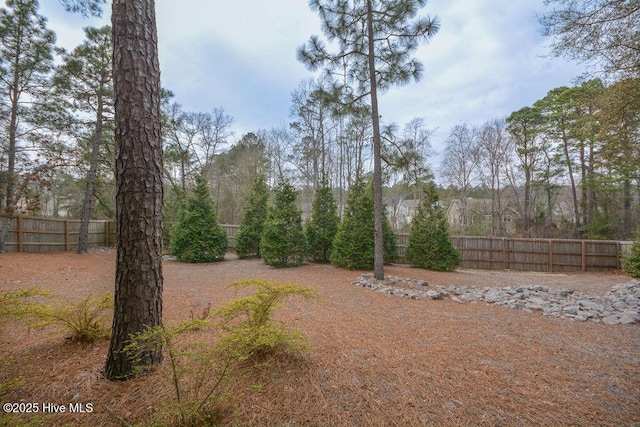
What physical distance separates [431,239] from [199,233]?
26.8ft

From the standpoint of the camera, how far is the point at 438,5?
5.86m

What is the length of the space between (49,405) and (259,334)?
124 centimetres

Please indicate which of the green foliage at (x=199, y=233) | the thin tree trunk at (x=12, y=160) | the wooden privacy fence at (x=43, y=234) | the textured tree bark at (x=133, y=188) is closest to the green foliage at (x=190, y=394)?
the textured tree bark at (x=133, y=188)

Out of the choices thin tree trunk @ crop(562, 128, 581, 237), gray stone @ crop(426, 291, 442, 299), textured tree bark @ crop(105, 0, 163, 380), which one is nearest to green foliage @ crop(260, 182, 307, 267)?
gray stone @ crop(426, 291, 442, 299)

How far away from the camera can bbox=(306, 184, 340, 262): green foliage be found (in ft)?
30.7

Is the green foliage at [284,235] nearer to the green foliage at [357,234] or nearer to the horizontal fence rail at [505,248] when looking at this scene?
the green foliage at [357,234]

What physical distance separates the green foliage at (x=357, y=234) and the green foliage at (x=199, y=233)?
177 inches

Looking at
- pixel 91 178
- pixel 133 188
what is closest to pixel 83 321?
pixel 133 188

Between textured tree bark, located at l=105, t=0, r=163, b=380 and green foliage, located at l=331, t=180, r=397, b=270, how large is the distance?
6618mm

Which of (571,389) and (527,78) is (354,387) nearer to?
(571,389)

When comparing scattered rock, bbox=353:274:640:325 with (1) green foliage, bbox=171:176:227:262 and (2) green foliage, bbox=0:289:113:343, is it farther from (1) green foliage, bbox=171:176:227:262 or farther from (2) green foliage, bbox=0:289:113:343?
(1) green foliage, bbox=171:176:227:262

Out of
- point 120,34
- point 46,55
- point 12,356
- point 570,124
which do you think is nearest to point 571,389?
point 120,34

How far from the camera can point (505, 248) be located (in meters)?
10.9

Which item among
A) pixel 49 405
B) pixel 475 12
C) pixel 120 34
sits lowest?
pixel 49 405
